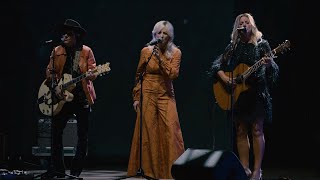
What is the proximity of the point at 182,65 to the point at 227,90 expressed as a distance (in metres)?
2.95

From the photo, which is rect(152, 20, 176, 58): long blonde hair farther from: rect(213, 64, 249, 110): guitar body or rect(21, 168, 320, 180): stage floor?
rect(21, 168, 320, 180): stage floor

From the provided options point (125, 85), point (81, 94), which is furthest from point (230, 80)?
point (125, 85)

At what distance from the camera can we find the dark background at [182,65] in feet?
30.8

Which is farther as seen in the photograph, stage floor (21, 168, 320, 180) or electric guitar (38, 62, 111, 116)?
stage floor (21, 168, 320, 180)

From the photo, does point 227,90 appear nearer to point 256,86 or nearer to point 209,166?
point 256,86

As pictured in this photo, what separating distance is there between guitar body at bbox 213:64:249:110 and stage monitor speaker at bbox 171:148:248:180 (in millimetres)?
2035

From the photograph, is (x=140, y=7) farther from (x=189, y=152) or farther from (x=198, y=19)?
(x=189, y=152)

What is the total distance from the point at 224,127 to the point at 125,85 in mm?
1785

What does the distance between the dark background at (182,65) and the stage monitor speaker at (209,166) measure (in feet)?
16.0

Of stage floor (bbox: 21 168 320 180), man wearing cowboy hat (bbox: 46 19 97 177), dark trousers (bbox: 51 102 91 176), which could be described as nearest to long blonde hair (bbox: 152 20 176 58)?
man wearing cowboy hat (bbox: 46 19 97 177)

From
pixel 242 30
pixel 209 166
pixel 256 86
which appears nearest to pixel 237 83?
pixel 256 86

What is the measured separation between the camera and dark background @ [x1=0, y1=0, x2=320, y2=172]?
30.8 ft

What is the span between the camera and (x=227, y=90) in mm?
6641

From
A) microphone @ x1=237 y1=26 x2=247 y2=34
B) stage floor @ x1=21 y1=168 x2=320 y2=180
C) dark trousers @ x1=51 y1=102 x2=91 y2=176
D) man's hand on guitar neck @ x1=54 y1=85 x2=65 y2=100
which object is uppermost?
microphone @ x1=237 y1=26 x2=247 y2=34
